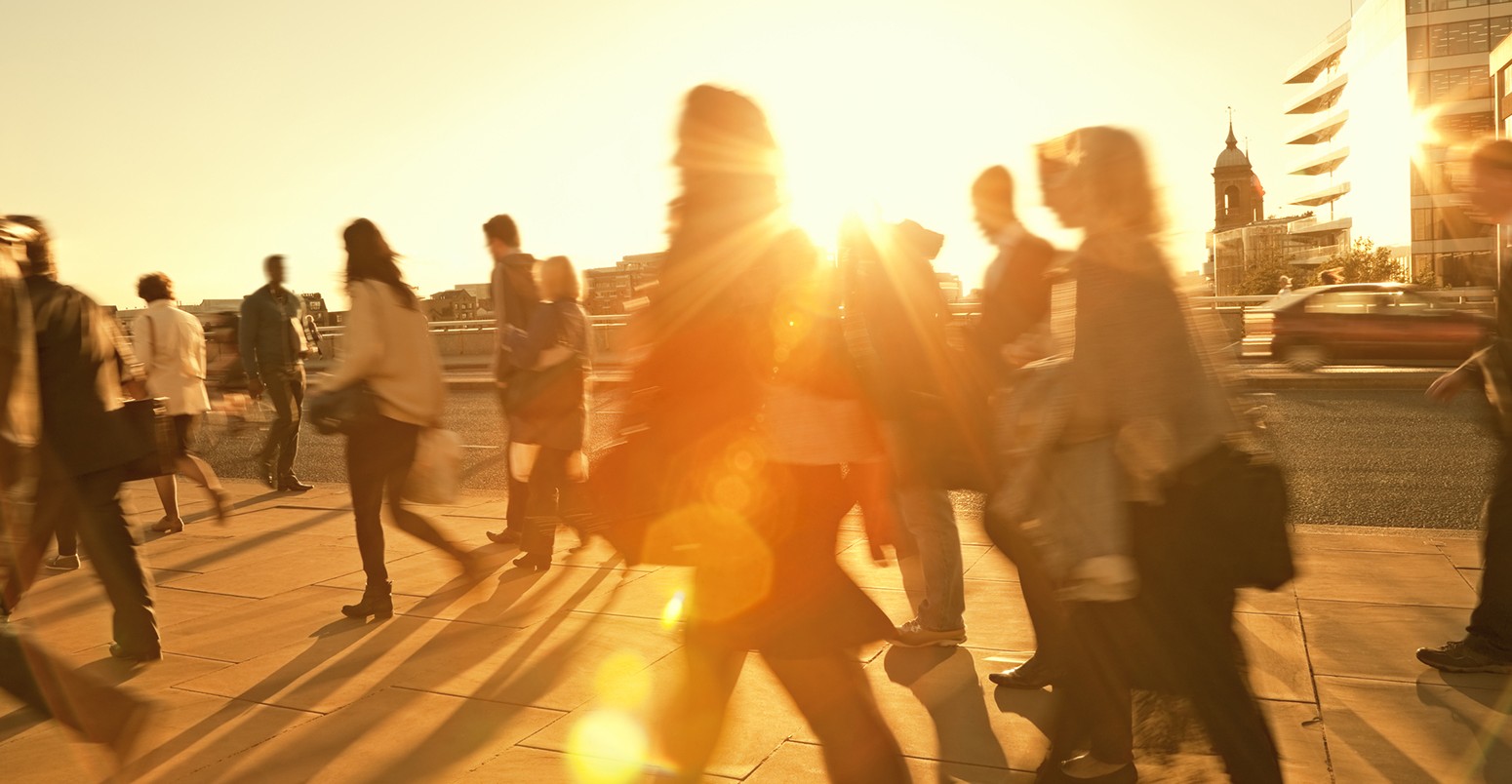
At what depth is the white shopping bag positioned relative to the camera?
5367mm

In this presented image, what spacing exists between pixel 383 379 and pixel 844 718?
10.8 ft

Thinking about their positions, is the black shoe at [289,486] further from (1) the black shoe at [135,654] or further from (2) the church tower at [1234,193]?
(2) the church tower at [1234,193]

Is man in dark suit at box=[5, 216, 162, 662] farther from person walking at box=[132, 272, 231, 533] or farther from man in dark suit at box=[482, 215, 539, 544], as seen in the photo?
person walking at box=[132, 272, 231, 533]

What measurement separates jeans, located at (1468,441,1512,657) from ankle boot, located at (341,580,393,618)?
14.3 ft

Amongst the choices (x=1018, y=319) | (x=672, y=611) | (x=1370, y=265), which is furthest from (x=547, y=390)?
(x=1370, y=265)

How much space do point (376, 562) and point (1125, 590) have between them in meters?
3.79

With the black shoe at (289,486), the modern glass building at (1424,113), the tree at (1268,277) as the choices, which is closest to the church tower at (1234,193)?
the tree at (1268,277)

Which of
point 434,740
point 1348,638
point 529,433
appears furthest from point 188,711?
point 1348,638

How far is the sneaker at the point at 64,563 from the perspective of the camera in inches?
279

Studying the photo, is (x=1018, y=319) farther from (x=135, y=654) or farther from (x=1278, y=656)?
(x=135, y=654)

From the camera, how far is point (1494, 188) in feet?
13.7

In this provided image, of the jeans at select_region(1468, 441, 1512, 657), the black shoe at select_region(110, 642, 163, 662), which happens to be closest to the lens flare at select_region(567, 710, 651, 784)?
the black shoe at select_region(110, 642, 163, 662)

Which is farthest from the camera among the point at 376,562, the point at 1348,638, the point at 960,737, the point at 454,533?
the point at 454,533

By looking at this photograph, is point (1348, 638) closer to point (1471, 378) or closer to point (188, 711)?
point (1471, 378)
